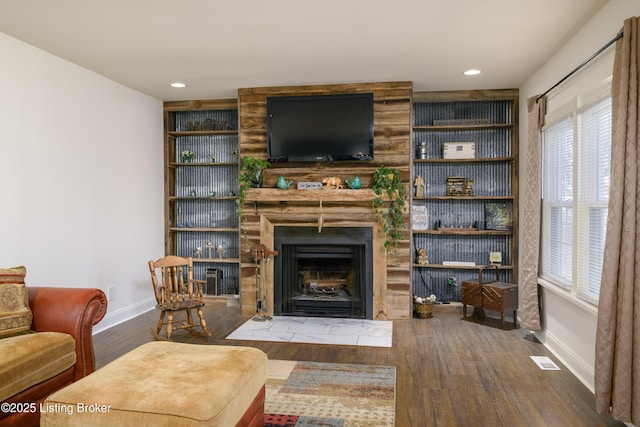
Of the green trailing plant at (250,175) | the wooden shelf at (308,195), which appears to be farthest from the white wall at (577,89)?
the green trailing plant at (250,175)

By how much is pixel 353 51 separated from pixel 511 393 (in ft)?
9.65

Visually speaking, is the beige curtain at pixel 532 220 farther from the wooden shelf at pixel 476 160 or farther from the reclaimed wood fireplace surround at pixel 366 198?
the reclaimed wood fireplace surround at pixel 366 198

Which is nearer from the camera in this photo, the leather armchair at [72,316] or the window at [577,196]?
the leather armchair at [72,316]

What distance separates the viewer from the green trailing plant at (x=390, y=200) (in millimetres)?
4879

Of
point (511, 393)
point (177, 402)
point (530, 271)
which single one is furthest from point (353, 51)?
point (177, 402)

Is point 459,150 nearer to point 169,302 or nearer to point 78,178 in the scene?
point 169,302

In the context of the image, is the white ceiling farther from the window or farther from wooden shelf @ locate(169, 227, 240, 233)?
wooden shelf @ locate(169, 227, 240, 233)

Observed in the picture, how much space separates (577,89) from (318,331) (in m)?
3.10

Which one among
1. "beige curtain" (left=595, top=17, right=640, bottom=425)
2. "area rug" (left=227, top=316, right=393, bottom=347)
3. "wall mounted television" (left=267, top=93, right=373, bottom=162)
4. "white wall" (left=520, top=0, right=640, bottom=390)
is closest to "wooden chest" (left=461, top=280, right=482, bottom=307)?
"white wall" (left=520, top=0, right=640, bottom=390)

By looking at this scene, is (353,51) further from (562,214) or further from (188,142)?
(188,142)

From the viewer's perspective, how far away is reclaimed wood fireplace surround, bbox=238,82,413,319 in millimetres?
4992

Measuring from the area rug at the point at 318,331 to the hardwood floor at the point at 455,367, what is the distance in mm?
116

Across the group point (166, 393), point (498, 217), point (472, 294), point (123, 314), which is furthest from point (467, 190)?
point (166, 393)

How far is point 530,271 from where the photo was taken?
14.1 feet
